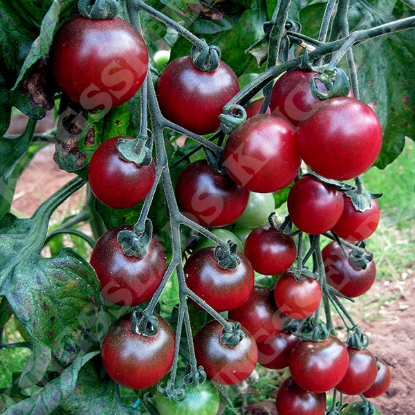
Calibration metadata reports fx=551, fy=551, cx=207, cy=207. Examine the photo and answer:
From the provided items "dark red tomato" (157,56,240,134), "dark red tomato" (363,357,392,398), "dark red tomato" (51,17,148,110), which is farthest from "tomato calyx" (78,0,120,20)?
"dark red tomato" (363,357,392,398)

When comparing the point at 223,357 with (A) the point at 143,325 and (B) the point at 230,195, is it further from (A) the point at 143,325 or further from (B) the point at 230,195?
(B) the point at 230,195

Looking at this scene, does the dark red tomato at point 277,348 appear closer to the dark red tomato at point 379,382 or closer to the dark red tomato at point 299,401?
the dark red tomato at point 299,401

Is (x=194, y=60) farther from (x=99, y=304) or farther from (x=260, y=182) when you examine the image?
(x=99, y=304)

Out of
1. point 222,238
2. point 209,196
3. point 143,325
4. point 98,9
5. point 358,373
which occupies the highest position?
point 98,9

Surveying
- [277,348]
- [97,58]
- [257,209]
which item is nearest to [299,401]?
[277,348]

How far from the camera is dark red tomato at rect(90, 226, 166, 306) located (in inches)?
30.9

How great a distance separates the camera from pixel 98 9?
0.68 m

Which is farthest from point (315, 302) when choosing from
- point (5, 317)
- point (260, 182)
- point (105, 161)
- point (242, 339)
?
point (5, 317)

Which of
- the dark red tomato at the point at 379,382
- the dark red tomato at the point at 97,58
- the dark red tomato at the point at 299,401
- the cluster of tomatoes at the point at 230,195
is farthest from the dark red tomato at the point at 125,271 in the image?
the dark red tomato at the point at 379,382

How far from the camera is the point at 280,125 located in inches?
27.8

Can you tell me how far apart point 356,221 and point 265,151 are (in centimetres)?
31

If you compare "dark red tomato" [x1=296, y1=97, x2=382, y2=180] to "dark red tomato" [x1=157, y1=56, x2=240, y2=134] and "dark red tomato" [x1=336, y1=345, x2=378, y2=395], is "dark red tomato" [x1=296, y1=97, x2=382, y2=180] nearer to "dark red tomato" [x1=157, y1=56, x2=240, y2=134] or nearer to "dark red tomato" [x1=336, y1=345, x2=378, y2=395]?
"dark red tomato" [x1=157, y1=56, x2=240, y2=134]

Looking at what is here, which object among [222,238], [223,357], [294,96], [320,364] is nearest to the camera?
[294,96]

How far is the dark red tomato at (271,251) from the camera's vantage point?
0.95 metres
